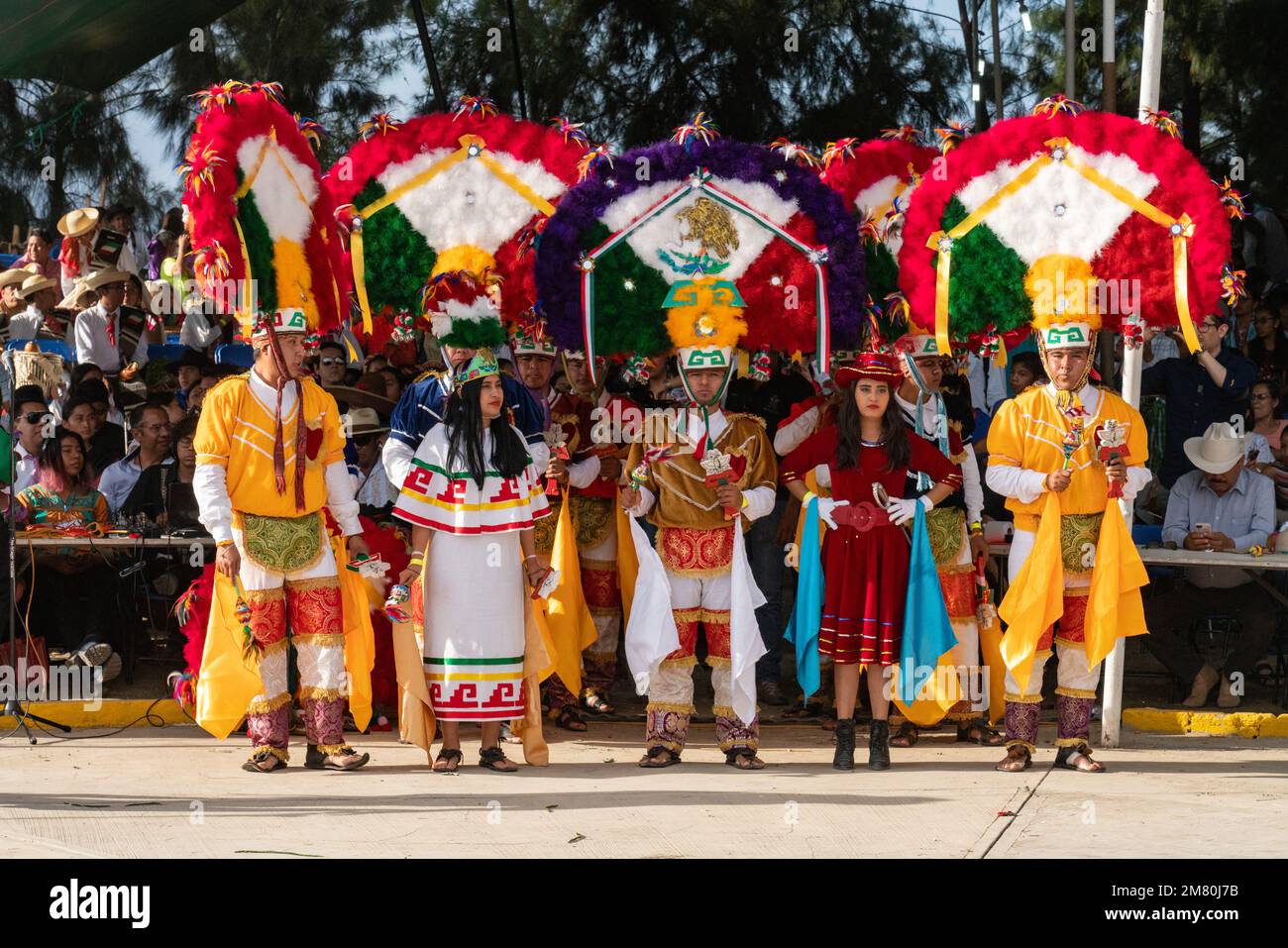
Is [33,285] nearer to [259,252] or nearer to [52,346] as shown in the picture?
[52,346]

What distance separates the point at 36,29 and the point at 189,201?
314 cm

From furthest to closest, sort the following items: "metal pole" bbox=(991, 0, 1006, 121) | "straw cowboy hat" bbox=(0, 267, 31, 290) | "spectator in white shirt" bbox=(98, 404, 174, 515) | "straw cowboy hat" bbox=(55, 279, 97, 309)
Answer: "straw cowboy hat" bbox=(0, 267, 31, 290)
"straw cowboy hat" bbox=(55, 279, 97, 309)
"metal pole" bbox=(991, 0, 1006, 121)
"spectator in white shirt" bbox=(98, 404, 174, 515)

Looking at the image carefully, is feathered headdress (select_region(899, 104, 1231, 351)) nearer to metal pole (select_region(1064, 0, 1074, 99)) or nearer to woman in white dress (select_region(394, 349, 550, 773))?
woman in white dress (select_region(394, 349, 550, 773))

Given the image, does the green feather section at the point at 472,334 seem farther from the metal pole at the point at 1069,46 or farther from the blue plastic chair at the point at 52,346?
the blue plastic chair at the point at 52,346

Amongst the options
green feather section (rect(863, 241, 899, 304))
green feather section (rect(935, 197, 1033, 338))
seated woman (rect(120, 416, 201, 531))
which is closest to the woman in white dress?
green feather section (rect(863, 241, 899, 304))

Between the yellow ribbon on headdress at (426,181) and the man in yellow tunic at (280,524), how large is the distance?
0.59 metres

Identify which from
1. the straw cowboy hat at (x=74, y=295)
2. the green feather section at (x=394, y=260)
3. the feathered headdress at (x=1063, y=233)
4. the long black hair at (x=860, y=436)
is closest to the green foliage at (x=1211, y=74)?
the feathered headdress at (x=1063, y=233)

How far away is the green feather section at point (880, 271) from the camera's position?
26.3 feet

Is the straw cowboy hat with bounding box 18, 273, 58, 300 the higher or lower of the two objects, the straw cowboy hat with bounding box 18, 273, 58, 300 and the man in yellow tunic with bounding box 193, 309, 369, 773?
the higher

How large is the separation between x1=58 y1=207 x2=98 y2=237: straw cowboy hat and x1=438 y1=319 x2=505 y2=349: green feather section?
5.13 m

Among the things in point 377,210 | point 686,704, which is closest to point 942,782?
point 686,704

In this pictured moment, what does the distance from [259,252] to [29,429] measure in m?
3.32

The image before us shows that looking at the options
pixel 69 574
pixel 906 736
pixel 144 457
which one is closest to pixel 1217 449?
pixel 906 736

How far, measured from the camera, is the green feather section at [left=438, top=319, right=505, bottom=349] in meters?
7.58
